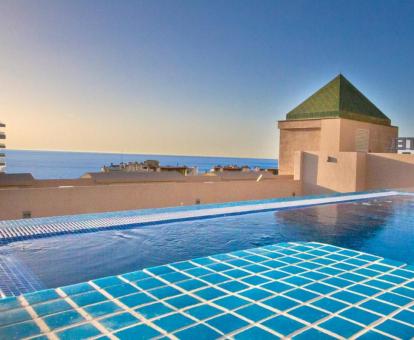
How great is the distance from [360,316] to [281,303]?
0.49 meters

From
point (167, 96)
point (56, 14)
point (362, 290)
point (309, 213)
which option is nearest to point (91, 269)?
point (362, 290)

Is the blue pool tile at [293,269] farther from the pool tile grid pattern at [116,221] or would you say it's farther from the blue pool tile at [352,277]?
the pool tile grid pattern at [116,221]

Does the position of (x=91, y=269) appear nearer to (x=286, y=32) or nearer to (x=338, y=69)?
(x=286, y=32)

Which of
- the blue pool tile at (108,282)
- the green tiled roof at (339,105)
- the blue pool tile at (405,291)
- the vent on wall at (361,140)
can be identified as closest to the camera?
the blue pool tile at (405,291)

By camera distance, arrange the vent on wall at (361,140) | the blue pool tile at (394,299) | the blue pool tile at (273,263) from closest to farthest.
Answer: the blue pool tile at (394,299) < the blue pool tile at (273,263) < the vent on wall at (361,140)

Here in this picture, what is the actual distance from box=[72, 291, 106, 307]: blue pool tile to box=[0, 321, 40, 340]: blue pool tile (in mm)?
343

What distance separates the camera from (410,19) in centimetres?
1554

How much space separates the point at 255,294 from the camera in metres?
2.52

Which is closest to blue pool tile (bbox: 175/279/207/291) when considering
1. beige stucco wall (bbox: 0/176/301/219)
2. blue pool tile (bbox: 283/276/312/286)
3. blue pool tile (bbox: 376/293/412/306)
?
blue pool tile (bbox: 283/276/312/286)

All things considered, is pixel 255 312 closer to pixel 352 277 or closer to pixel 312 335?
pixel 312 335

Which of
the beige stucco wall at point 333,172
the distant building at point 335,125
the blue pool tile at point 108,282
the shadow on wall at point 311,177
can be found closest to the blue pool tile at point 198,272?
the blue pool tile at point 108,282

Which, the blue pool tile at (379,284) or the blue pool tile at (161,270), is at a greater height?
the blue pool tile at (379,284)

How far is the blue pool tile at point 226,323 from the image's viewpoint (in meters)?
2.00

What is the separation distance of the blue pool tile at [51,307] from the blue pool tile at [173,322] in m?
0.63
